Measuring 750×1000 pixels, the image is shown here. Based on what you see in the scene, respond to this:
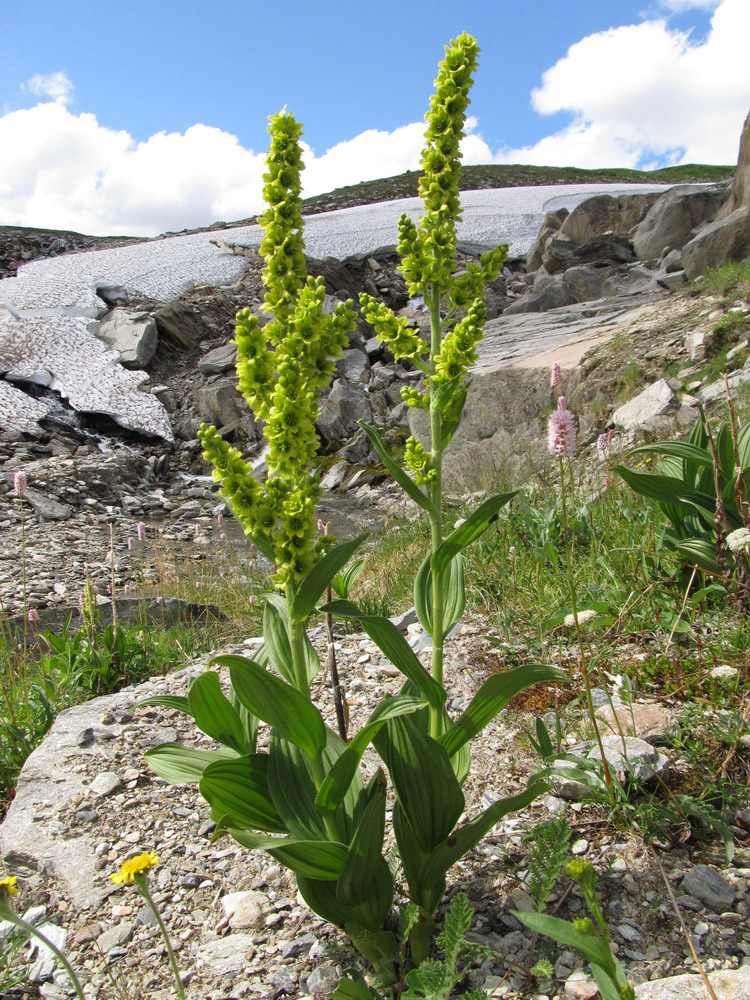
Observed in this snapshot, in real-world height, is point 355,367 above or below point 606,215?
below

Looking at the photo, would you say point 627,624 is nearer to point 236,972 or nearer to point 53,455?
point 236,972

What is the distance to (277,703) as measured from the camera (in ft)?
4.16

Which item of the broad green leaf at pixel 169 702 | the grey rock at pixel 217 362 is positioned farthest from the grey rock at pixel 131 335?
the broad green leaf at pixel 169 702

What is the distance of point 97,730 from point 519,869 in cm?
175

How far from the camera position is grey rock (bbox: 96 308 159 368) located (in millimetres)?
16828

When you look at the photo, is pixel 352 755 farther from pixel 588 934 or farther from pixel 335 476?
pixel 335 476

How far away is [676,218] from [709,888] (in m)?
19.3

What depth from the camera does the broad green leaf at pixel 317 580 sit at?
1.32 metres

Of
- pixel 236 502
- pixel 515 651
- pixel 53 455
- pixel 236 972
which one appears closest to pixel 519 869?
pixel 236 972

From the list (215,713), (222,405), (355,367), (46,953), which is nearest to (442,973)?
(215,713)

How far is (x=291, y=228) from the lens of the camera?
144cm

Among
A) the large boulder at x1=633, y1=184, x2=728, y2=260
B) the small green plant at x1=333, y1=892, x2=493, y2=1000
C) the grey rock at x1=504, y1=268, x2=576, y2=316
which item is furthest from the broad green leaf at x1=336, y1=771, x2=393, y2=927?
the large boulder at x1=633, y1=184, x2=728, y2=260

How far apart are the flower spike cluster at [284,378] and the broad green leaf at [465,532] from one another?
0.94 feet

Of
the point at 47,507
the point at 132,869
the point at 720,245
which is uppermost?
the point at 720,245
